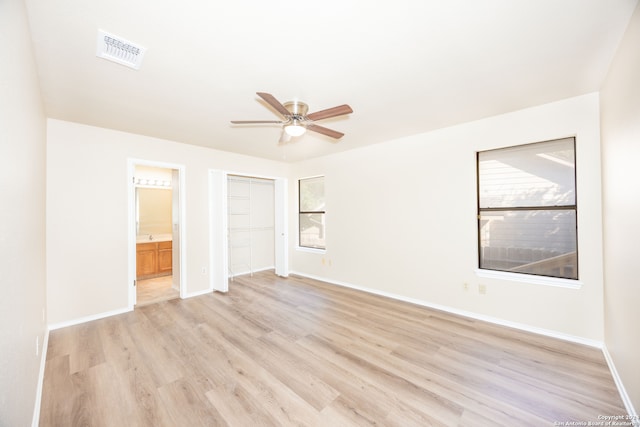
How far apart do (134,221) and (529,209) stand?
5.32 m

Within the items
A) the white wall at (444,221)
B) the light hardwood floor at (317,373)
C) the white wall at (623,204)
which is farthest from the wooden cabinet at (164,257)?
the white wall at (623,204)

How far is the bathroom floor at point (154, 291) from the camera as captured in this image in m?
4.09

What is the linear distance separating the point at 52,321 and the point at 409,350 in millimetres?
4281

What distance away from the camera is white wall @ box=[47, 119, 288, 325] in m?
3.12

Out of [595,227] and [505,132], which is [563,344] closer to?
[595,227]

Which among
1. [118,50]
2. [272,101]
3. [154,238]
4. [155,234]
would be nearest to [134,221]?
[154,238]

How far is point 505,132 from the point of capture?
307 centimetres

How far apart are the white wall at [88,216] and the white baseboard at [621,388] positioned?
5.31 meters

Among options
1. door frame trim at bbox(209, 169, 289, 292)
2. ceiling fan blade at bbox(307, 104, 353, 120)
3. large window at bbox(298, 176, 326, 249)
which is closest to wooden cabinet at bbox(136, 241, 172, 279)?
door frame trim at bbox(209, 169, 289, 292)

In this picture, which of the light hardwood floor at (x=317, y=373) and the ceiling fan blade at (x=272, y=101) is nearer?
the light hardwood floor at (x=317, y=373)

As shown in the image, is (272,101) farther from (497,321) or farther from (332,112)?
(497,321)

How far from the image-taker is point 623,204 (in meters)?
1.87

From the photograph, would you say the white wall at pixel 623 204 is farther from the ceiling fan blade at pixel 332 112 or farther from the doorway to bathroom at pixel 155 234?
the doorway to bathroom at pixel 155 234

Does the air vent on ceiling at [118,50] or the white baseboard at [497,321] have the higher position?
the air vent on ceiling at [118,50]
